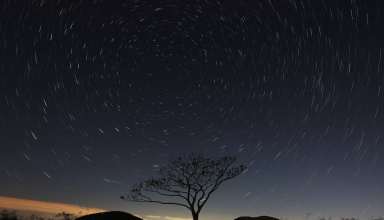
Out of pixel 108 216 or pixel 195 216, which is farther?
pixel 195 216

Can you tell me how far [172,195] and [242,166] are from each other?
820cm

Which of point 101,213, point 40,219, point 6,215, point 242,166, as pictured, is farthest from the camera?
point 242,166

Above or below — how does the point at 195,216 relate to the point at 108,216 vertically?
above

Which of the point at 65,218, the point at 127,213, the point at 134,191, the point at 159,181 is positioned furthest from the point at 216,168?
the point at 65,218

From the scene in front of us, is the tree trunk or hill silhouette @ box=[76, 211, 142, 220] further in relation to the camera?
Result: the tree trunk

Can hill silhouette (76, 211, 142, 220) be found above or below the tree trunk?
below

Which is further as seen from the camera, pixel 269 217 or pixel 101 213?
pixel 269 217

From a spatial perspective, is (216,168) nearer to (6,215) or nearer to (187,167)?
(187,167)

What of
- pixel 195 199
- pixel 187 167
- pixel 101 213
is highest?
pixel 187 167

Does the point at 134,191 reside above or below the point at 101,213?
above

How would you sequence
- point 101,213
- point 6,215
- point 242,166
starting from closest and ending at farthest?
1. point 101,213
2. point 6,215
3. point 242,166

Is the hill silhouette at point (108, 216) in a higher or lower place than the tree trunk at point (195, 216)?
lower

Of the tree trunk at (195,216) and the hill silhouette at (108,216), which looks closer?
the hill silhouette at (108,216)

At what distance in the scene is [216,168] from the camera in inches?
1801
